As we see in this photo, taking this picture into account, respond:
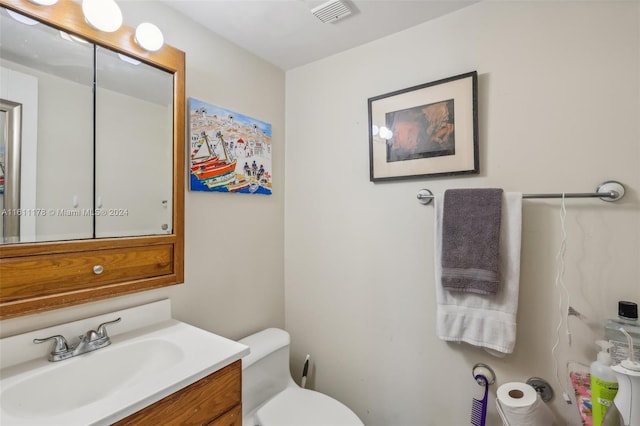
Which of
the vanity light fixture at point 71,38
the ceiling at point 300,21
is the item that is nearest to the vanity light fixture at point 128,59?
the vanity light fixture at point 71,38

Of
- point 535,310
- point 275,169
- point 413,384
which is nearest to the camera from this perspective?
point 535,310

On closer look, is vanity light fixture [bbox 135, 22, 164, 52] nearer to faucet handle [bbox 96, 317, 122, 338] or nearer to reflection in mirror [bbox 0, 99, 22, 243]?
reflection in mirror [bbox 0, 99, 22, 243]

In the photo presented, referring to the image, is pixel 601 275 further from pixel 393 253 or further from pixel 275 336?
pixel 275 336

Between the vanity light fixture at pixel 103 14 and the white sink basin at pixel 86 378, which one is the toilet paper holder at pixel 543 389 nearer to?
the white sink basin at pixel 86 378

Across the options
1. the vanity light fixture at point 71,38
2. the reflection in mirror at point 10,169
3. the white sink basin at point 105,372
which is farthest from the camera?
the vanity light fixture at point 71,38

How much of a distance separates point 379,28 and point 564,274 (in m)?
1.37

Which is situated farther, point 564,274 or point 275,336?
point 275,336

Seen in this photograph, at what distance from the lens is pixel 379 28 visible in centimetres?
148

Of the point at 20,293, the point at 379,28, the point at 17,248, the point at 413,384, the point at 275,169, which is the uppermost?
the point at 379,28

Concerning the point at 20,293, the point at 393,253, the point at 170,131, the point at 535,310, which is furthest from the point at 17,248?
the point at 535,310

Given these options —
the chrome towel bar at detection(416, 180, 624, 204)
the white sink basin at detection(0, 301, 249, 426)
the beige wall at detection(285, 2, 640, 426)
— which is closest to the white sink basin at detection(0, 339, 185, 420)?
the white sink basin at detection(0, 301, 249, 426)

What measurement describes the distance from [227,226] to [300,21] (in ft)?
3.53

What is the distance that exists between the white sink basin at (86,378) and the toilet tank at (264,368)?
39cm

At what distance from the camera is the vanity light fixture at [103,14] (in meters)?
1.01
